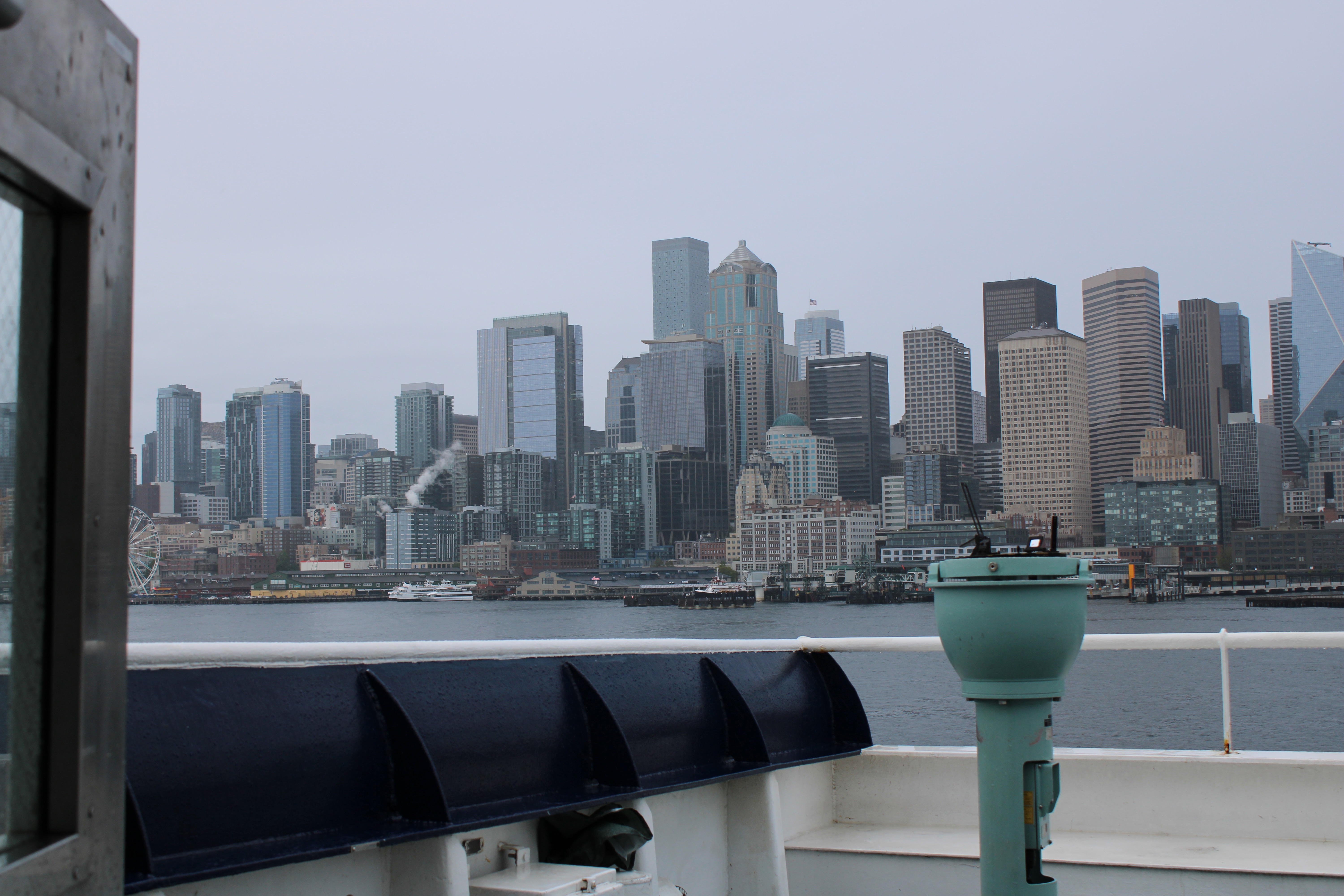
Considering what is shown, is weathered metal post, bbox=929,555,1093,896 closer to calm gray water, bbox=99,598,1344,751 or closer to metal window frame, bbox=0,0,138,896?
metal window frame, bbox=0,0,138,896

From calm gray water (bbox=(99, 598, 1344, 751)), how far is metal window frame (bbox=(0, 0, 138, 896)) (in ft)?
0.35

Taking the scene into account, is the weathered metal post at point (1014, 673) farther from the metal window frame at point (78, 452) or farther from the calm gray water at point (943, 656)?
the calm gray water at point (943, 656)

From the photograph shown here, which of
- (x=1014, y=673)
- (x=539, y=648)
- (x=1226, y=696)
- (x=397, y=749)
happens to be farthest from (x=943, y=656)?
(x=397, y=749)

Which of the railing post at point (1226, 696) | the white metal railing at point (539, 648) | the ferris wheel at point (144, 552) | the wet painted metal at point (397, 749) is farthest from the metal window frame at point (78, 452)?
the ferris wheel at point (144, 552)

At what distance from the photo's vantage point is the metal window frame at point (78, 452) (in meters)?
1.38

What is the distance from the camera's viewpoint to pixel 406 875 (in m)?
3.51

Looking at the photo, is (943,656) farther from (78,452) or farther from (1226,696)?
(78,452)

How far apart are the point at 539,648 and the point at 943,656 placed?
214 ft

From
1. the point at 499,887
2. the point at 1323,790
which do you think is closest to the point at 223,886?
the point at 499,887

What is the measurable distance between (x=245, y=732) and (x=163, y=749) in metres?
0.27

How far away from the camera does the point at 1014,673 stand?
3803mm

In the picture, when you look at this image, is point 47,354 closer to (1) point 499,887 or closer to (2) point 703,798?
(1) point 499,887

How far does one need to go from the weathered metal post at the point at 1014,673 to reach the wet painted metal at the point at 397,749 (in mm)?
1239

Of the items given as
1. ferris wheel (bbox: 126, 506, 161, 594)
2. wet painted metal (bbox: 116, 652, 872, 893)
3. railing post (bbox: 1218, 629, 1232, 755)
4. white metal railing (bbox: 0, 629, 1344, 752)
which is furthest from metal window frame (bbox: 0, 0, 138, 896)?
ferris wheel (bbox: 126, 506, 161, 594)
